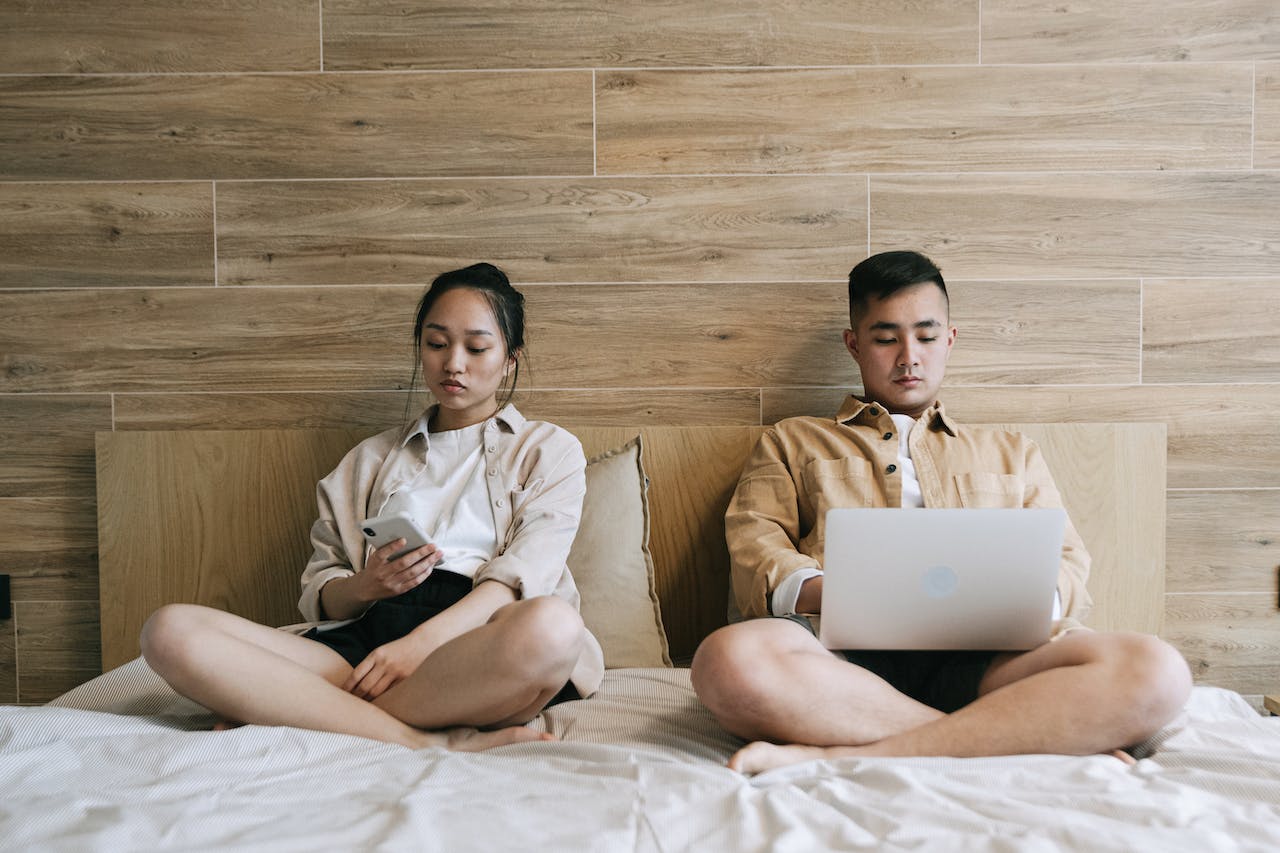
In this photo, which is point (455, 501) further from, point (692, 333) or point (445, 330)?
point (692, 333)

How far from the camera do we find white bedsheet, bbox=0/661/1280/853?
2.71 ft

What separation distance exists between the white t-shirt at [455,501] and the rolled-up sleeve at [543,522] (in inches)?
1.7

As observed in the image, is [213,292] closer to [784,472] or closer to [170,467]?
[170,467]

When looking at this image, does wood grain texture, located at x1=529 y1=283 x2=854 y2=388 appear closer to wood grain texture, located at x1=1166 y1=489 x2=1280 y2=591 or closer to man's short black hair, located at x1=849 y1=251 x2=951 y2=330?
man's short black hair, located at x1=849 y1=251 x2=951 y2=330

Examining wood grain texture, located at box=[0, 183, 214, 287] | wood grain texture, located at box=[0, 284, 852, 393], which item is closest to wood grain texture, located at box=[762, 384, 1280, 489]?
wood grain texture, located at box=[0, 284, 852, 393]

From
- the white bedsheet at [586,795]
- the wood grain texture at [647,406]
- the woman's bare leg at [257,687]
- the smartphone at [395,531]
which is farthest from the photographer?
the wood grain texture at [647,406]

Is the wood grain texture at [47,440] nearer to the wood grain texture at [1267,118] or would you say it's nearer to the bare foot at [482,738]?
the bare foot at [482,738]

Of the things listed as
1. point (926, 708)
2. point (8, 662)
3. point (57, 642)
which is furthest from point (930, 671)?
point (8, 662)

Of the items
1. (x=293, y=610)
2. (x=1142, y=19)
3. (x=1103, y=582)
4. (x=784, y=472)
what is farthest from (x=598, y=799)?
(x=1142, y=19)

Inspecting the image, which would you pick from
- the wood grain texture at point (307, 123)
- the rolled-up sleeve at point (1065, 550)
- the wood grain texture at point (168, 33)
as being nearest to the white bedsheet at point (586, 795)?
the rolled-up sleeve at point (1065, 550)

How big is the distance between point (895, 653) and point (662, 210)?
100 centimetres

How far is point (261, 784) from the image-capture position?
978mm

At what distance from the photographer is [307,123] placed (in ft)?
6.23

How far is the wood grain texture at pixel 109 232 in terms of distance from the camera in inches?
74.9
